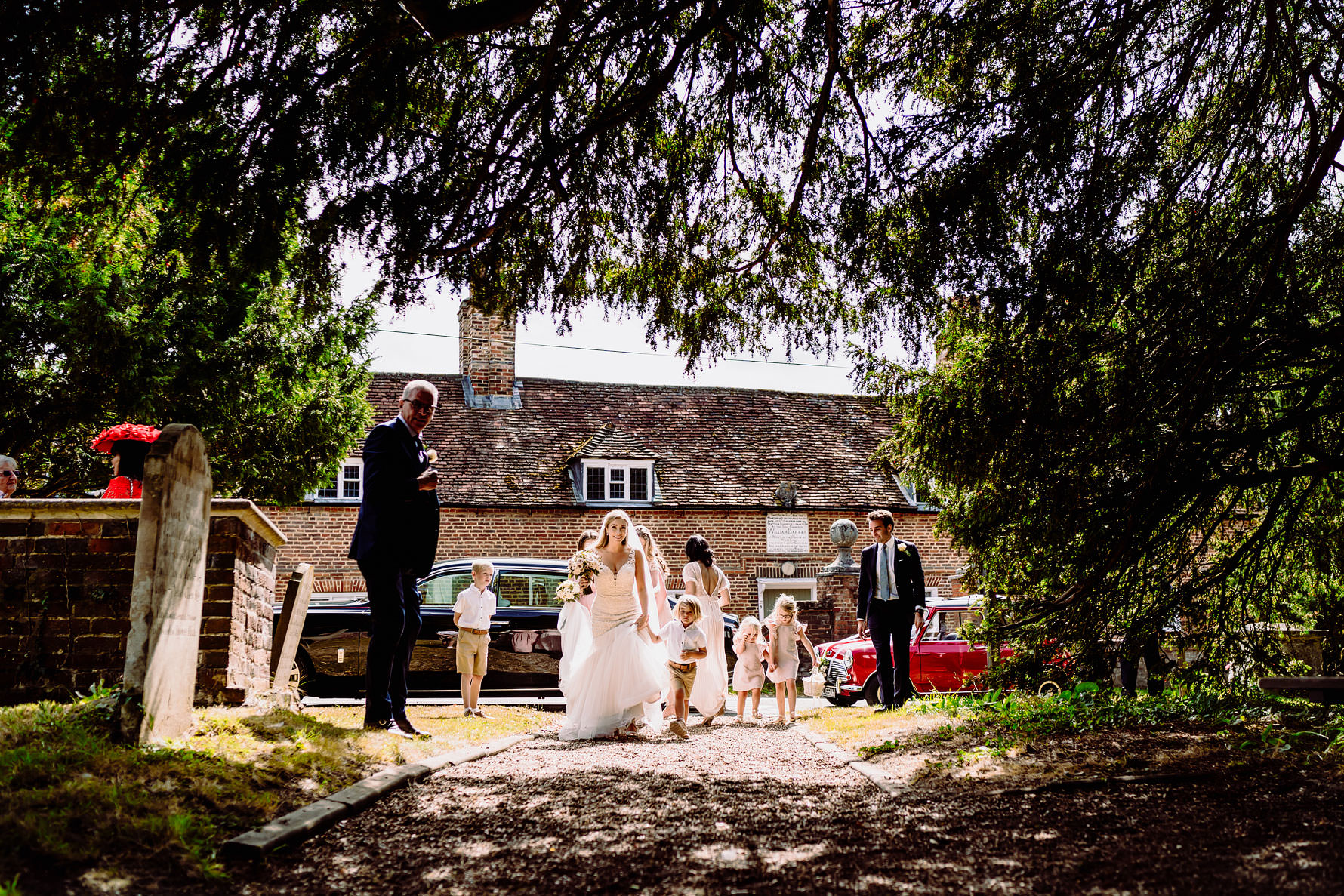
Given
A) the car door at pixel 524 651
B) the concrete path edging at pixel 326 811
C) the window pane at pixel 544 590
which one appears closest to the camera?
the concrete path edging at pixel 326 811

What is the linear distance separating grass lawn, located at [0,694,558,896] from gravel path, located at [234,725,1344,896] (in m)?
0.32

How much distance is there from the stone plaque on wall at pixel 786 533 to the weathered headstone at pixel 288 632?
17228mm

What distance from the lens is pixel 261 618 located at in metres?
7.01

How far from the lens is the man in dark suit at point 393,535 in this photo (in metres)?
6.26

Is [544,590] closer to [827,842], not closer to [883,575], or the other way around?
[883,575]

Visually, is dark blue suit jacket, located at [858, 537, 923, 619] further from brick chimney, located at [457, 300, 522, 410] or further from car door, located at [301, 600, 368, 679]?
brick chimney, located at [457, 300, 522, 410]

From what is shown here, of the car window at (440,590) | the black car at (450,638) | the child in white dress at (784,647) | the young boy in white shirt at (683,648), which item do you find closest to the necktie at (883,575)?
the child in white dress at (784,647)

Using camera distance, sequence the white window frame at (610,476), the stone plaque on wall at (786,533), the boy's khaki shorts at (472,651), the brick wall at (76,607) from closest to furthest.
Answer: the brick wall at (76,607) → the boy's khaki shorts at (472,651) → the white window frame at (610,476) → the stone plaque on wall at (786,533)

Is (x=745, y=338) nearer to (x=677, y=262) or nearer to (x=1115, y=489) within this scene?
(x=677, y=262)

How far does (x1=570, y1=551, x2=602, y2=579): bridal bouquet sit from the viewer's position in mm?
8828

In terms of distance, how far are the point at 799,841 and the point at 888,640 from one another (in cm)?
635

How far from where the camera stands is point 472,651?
9.99 metres

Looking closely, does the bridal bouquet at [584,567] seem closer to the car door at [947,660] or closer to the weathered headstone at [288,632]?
the weathered headstone at [288,632]

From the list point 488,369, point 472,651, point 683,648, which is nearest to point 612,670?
point 683,648
